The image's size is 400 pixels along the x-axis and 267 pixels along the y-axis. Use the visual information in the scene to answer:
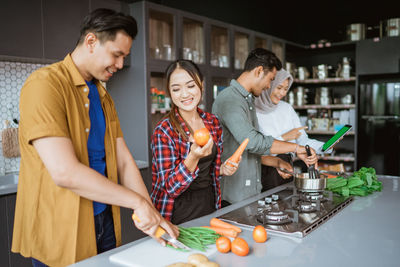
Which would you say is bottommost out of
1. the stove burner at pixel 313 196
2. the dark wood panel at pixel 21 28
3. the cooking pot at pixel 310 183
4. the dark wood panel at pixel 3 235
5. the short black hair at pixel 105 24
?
the dark wood panel at pixel 3 235

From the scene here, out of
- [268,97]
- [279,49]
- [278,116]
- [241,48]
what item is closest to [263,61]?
[268,97]

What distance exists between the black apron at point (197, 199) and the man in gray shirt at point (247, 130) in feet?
1.30

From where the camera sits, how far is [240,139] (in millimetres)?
2266

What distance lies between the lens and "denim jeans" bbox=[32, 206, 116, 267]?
1.52m

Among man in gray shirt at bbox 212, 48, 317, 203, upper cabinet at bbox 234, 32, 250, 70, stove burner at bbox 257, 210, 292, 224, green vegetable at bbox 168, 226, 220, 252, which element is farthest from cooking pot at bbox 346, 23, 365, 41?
green vegetable at bbox 168, 226, 220, 252

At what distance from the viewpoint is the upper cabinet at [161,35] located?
12.0ft

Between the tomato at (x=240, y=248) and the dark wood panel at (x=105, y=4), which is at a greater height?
the dark wood panel at (x=105, y=4)

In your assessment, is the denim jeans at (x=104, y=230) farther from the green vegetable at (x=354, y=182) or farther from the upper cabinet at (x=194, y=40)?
the upper cabinet at (x=194, y=40)

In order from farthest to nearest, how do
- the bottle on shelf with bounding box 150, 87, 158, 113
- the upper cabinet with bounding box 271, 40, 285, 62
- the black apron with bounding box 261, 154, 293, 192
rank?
the upper cabinet with bounding box 271, 40, 285, 62, the bottle on shelf with bounding box 150, 87, 158, 113, the black apron with bounding box 261, 154, 293, 192

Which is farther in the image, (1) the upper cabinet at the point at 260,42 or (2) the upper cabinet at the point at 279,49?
(2) the upper cabinet at the point at 279,49

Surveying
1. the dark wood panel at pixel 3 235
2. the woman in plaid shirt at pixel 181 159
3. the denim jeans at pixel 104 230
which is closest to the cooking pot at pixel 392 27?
the woman in plaid shirt at pixel 181 159

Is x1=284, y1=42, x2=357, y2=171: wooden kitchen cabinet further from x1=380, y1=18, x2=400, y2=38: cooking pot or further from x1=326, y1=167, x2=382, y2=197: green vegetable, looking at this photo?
x1=326, y1=167, x2=382, y2=197: green vegetable

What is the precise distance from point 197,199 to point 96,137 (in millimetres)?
663

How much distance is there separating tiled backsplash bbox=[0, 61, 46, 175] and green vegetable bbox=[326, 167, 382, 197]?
256 cm
